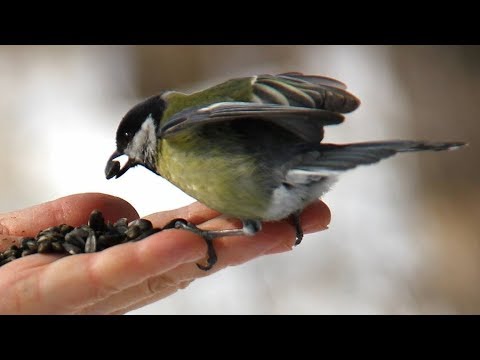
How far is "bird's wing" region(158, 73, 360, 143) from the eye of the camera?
4.31ft

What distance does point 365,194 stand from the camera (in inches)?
107

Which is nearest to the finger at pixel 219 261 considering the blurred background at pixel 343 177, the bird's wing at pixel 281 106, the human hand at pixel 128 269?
the human hand at pixel 128 269

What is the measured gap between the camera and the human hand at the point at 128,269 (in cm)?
122

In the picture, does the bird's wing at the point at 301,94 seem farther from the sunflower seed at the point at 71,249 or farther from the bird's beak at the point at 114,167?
the sunflower seed at the point at 71,249

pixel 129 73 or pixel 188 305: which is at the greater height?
pixel 129 73

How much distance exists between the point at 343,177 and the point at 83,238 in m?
0.89

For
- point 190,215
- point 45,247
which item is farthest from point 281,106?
point 45,247

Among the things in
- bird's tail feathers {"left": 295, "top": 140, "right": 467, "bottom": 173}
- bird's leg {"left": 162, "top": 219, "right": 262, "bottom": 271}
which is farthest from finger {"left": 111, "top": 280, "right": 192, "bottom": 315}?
bird's tail feathers {"left": 295, "top": 140, "right": 467, "bottom": 173}

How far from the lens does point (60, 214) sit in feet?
5.76

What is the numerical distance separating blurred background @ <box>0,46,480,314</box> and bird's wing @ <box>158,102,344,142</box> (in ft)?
3.55

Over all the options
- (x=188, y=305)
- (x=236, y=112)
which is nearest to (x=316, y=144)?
(x=236, y=112)

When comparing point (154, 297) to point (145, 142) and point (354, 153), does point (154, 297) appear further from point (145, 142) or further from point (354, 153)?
point (354, 153)
